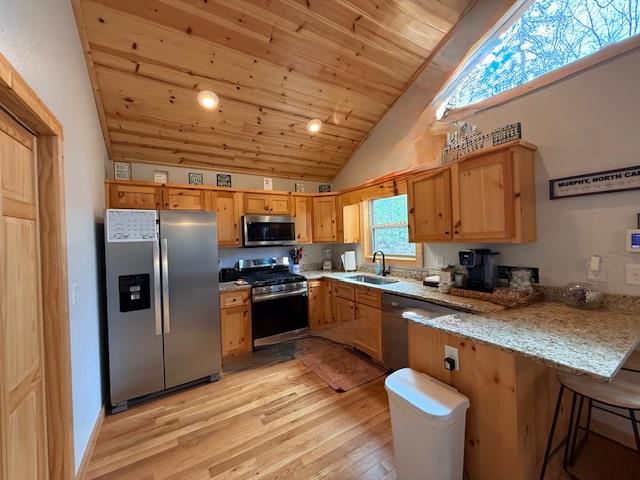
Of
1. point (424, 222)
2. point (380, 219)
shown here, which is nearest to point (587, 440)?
point (424, 222)

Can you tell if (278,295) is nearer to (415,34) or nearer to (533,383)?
(533,383)

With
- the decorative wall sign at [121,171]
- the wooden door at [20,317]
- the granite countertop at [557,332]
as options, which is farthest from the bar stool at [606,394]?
the decorative wall sign at [121,171]

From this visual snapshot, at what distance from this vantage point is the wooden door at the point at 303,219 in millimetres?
4023

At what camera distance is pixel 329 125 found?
3.59 meters

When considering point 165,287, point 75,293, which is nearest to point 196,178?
point 165,287

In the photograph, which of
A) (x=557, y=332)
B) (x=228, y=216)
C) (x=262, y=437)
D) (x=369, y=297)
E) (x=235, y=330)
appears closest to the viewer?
(x=557, y=332)

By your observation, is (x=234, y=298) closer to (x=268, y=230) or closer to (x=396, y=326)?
(x=268, y=230)

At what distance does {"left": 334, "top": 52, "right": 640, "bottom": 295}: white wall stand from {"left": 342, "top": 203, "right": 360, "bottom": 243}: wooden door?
2060 mm

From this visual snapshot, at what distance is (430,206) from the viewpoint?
2559 millimetres

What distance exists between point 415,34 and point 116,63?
286 centimetres

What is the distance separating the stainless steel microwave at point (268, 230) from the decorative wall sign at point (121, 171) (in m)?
1.46

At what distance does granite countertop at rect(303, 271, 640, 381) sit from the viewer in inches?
41.6

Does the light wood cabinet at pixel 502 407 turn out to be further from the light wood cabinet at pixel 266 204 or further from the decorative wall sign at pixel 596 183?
the light wood cabinet at pixel 266 204

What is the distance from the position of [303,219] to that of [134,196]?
2.18 m
